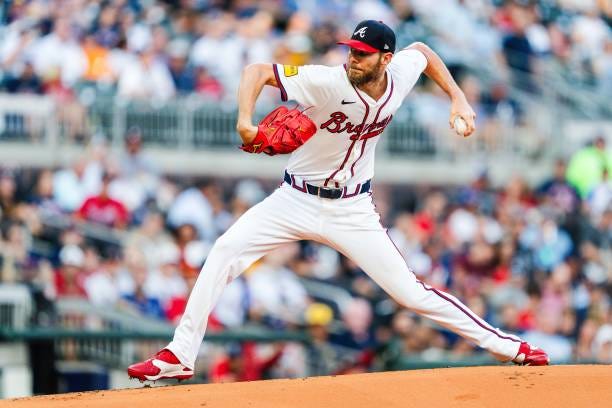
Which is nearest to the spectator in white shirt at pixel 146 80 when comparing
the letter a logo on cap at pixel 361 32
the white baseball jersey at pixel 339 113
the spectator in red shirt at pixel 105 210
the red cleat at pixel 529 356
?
the spectator in red shirt at pixel 105 210

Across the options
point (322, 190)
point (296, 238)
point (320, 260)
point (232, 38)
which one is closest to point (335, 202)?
point (322, 190)

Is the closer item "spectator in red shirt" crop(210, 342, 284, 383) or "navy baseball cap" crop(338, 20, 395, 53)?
"navy baseball cap" crop(338, 20, 395, 53)

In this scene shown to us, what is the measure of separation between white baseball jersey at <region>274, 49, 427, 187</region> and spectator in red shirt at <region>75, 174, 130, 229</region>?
19.4 ft

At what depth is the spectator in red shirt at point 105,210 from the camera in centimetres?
1273

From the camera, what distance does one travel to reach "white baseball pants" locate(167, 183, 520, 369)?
6.92m

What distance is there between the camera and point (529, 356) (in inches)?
289

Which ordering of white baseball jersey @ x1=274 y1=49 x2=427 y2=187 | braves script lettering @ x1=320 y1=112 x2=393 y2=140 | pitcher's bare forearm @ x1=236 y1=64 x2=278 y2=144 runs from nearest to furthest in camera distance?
pitcher's bare forearm @ x1=236 y1=64 x2=278 y2=144, white baseball jersey @ x1=274 y1=49 x2=427 y2=187, braves script lettering @ x1=320 y1=112 x2=393 y2=140

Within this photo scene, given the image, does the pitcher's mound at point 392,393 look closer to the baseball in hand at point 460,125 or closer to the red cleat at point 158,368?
the red cleat at point 158,368

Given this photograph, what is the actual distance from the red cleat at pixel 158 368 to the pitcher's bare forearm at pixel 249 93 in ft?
4.04

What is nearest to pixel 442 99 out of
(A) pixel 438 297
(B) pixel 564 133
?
(B) pixel 564 133

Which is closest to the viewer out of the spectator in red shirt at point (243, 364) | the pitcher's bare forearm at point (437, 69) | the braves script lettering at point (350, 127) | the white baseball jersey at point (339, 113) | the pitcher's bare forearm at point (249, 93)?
the pitcher's bare forearm at point (249, 93)

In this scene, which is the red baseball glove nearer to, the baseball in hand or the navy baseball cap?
the navy baseball cap

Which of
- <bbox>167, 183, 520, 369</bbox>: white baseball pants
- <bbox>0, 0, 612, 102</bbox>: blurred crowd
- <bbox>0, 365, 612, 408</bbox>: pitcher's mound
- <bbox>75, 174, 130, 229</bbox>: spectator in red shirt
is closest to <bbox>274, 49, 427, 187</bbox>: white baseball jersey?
<bbox>167, 183, 520, 369</bbox>: white baseball pants

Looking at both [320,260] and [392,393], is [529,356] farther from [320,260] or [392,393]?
[320,260]
